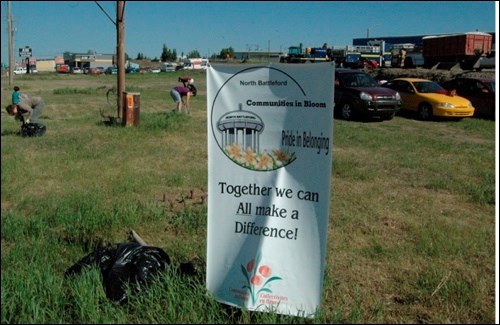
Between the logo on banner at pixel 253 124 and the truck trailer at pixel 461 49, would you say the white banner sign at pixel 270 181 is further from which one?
the truck trailer at pixel 461 49

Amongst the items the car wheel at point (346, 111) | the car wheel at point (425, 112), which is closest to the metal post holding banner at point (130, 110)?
the car wheel at point (346, 111)

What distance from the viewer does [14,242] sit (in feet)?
15.8

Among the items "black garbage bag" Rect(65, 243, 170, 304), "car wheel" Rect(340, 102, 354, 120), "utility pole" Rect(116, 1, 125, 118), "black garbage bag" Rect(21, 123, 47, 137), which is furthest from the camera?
"car wheel" Rect(340, 102, 354, 120)

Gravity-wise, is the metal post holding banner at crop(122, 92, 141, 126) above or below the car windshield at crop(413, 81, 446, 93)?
below

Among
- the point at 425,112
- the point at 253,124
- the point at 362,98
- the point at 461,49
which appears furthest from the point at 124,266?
the point at 461,49

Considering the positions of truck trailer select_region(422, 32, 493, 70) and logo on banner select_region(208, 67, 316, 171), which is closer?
logo on banner select_region(208, 67, 316, 171)

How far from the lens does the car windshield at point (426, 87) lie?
18736 millimetres

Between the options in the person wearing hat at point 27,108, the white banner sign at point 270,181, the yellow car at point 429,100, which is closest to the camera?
the white banner sign at point 270,181

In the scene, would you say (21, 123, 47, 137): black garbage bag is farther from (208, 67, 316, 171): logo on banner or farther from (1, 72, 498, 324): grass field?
(208, 67, 316, 171): logo on banner

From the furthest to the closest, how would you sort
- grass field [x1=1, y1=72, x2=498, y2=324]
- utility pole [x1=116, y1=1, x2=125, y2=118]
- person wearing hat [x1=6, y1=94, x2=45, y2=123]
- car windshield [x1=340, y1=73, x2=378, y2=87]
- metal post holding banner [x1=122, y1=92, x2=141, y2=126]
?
1. car windshield [x1=340, y1=73, x2=378, y2=87]
2. utility pole [x1=116, y1=1, x2=125, y2=118]
3. metal post holding banner [x1=122, y1=92, x2=141, y2=126]
4. person wearing hat [x1=6, y1=94, x2=45, y2=123]
5. grass field [x1=1, y1=72, x2=498, y2=324]

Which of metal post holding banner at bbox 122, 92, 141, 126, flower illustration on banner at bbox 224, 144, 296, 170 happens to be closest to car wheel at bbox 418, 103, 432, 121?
metal post holding banner at bbox 122, 92, 141, 126

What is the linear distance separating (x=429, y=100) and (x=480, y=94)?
2328mm

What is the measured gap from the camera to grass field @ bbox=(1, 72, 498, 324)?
11.4 ft

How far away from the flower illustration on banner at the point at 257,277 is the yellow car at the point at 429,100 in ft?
51.9
